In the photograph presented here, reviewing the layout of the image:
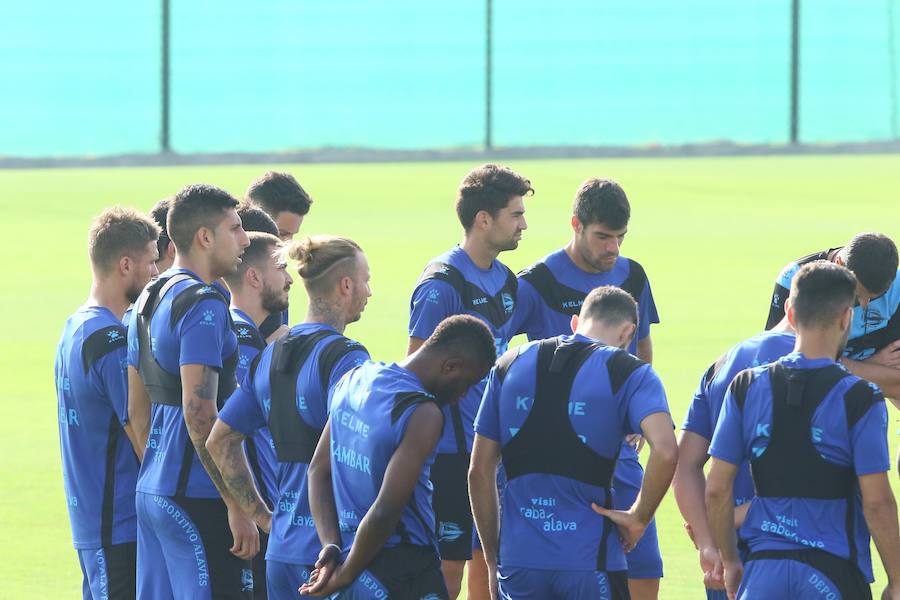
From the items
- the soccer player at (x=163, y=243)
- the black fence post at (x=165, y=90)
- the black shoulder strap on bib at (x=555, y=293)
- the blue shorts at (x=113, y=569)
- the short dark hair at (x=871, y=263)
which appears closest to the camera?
the blue shorts at (x=113, y=569)

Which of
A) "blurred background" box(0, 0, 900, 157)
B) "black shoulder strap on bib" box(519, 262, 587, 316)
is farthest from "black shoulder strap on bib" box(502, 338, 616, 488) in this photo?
"blurred background" box(0, 0, 900, 157)

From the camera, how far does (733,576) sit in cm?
551

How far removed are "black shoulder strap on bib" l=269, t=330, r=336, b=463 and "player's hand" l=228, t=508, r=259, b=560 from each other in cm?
48

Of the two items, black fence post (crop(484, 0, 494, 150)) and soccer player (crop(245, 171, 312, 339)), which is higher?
black fence post (crop(484, 0, 494, 150))

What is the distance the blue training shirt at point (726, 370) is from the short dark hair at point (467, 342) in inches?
38.5

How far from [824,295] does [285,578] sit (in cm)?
221

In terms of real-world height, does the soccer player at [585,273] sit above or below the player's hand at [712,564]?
above

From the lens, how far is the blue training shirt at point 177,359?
5.93 metres

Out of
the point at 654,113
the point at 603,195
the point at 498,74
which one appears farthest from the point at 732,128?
the point at 603,195

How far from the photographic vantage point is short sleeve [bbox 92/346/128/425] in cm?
633

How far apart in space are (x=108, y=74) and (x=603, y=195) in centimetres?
2458

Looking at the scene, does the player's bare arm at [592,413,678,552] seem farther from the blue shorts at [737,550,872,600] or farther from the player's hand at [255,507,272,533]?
the player's hand at [255,507,272,533]

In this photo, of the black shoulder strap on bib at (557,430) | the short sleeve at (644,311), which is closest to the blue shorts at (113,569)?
the black shoulder strap on bib at (557,430)

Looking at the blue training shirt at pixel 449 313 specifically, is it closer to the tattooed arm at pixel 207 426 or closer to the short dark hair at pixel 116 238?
the short dark hair at pixel 116 238
